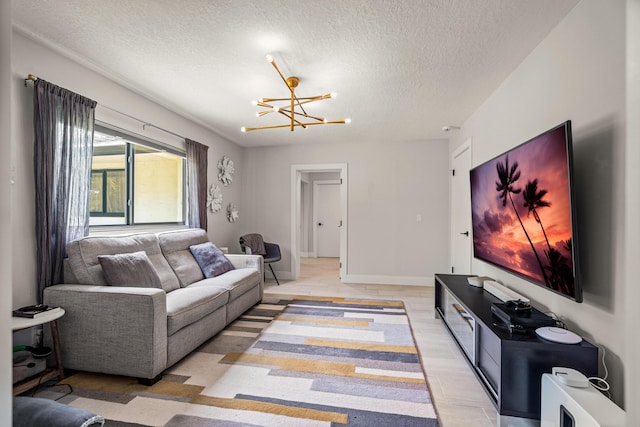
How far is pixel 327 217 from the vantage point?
309 inches

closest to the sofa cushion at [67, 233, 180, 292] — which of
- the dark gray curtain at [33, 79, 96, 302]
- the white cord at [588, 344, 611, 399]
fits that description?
the dark gray curtain at [33, 79, 96, 302]

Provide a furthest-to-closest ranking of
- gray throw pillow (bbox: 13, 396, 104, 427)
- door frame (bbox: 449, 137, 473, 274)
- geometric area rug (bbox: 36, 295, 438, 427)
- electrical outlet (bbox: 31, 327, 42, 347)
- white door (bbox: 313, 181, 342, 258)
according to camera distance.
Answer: white door (bbox: 313, 181, 342, 258) → door frame (bbox: 449, 137, 473, 274) → electrical outlet (bbox: 31, 327, 42, 347) → geometric area rug (bbox: 36, 295, 438, 427) → gray throw pillow (bbox: 13, 396, 104, 427)

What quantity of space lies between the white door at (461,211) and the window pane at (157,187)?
375 centimetres

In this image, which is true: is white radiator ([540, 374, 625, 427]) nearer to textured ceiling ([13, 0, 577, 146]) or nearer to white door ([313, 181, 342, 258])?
textured ceiling ([13, 0, 577, 146])

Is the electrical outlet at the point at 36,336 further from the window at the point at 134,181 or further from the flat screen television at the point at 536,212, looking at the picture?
the flat screen television at the point at 536,212

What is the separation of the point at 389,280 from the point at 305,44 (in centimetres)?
386

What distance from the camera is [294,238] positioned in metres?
5.21

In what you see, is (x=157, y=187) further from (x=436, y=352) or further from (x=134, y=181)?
(x=436, y=352)

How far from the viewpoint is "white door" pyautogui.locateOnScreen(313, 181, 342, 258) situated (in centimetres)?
779

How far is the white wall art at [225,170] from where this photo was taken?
4.55m

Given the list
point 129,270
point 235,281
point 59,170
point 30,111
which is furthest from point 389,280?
point 30,111

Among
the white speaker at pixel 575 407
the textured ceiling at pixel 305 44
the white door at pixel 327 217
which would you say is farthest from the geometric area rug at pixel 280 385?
the white door at pixel 327 217

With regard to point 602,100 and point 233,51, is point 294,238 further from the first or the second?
point 602,100

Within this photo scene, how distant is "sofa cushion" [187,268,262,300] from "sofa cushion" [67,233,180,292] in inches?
12.0
